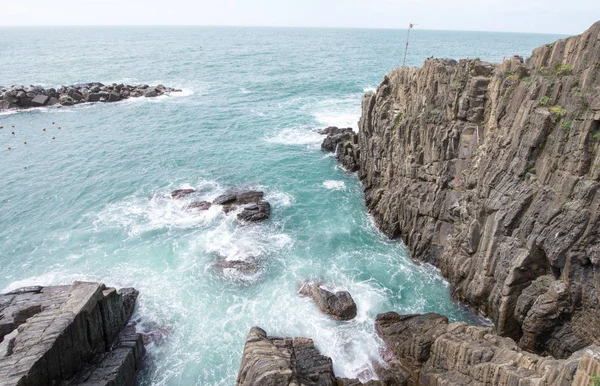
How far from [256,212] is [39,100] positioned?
75.0 m

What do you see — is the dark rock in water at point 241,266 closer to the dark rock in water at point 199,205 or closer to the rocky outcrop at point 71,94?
the dark rock in water at point 199,205

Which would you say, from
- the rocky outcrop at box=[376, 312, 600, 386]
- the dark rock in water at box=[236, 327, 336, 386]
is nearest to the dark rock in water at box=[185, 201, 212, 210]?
the dark rock in water at box=[236, 327, 336, 386]

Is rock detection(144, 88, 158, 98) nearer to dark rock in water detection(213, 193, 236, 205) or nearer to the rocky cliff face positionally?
dark rock in water detection(213, 193, 236, 205)

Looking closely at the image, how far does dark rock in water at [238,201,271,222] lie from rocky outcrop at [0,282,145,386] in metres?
17.5

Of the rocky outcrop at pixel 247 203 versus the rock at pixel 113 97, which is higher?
the rock at pixel 113 97

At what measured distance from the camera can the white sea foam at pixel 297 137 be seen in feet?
219

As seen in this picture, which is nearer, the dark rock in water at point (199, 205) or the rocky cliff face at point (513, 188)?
the rocky cliff face at point (513, 188)

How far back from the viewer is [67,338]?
23250mm

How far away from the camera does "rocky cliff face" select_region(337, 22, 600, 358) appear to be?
24094 mm

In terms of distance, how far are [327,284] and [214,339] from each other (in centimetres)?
1133

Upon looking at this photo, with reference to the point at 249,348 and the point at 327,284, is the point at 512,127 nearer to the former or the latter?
the point at 327,284

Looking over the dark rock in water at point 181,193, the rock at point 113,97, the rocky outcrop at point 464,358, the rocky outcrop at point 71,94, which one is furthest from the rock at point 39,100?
the rocky outcrop at point 464,358

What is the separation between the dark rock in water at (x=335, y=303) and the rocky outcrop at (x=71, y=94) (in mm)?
84498

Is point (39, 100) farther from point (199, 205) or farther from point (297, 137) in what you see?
point (199, 205)
